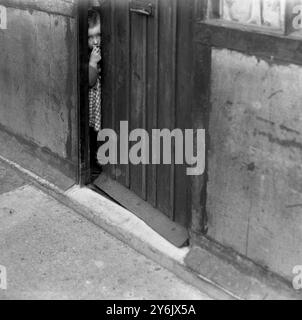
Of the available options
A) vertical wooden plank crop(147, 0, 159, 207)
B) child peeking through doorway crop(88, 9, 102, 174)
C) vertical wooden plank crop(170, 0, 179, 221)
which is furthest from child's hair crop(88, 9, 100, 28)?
vertical wooden plank crop(170, 0, 179, 221)

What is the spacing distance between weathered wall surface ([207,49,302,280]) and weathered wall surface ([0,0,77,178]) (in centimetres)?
138

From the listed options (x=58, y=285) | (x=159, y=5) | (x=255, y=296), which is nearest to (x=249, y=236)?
(x=255, y=296)

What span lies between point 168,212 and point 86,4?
1.39 m

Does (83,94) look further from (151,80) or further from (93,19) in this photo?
(151,80)

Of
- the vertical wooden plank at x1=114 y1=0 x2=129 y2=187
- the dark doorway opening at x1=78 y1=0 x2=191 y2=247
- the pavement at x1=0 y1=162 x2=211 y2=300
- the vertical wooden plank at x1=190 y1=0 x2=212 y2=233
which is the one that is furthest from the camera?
the vertical wooden plank at x1=114 y1=0 x2=129 y2=187

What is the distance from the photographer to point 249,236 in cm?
383

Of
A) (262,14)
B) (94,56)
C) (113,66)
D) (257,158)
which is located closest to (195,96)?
(257,158)

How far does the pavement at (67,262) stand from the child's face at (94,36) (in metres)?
1.10

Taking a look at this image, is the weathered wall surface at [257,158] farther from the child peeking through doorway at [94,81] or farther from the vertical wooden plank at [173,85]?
the child peeking through doorway at [94,81]

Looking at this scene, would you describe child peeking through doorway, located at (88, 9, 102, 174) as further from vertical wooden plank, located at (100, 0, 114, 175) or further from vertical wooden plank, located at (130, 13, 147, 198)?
vertical wooden plank, located at (130, 13, 147, 198)

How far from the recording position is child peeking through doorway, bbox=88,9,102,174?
4.79 m

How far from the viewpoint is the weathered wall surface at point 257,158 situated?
347 centimetres

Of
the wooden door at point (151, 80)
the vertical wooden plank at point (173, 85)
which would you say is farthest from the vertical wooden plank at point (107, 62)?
the vertical wooden plank at point (173, 85)

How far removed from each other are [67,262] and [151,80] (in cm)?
116
